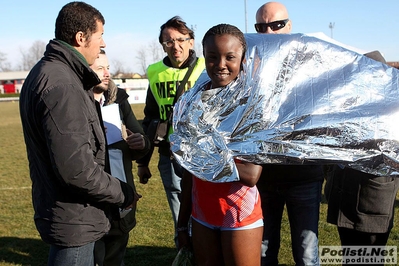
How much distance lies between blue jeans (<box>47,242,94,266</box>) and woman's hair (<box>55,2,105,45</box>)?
3.58 ft

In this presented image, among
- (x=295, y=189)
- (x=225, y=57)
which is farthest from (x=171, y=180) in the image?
(x=225, y=57)

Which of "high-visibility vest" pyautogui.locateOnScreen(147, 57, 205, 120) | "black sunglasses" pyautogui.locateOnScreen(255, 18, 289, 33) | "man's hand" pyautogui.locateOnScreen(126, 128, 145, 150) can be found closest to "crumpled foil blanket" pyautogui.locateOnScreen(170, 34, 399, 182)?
"black sunglasses" pyautogui.locateOnScreen(255, 18, 289, 33)

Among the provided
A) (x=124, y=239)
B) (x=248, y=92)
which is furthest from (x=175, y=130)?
(x=124, y=239)

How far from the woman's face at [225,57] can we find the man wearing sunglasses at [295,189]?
0.71m

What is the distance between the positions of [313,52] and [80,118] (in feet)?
4.14

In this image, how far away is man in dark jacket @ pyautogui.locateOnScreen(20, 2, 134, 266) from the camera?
82.0 inches

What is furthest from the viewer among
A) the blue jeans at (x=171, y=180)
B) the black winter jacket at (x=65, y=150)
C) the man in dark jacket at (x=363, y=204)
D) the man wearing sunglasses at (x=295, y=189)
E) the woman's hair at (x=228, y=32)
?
the blue jeans at (x=171, y=180)

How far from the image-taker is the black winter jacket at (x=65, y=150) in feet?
6.81

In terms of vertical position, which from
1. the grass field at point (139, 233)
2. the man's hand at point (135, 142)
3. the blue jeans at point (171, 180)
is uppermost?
the man's hand at point (135, 142)

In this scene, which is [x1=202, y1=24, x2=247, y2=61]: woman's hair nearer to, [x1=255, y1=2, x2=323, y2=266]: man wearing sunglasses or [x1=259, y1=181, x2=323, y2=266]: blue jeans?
[x1=255, y1=2, x2=323, y2=266]: man wearing sunglasses

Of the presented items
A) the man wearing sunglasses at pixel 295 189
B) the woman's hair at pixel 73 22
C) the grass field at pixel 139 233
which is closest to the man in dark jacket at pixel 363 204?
the man wearing sunglasses at pixel 295 189

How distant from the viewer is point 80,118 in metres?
2.13

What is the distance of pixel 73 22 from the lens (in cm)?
228

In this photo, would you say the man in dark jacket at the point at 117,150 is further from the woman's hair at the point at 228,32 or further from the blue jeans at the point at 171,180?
the woman's hair at the point at 228,32
